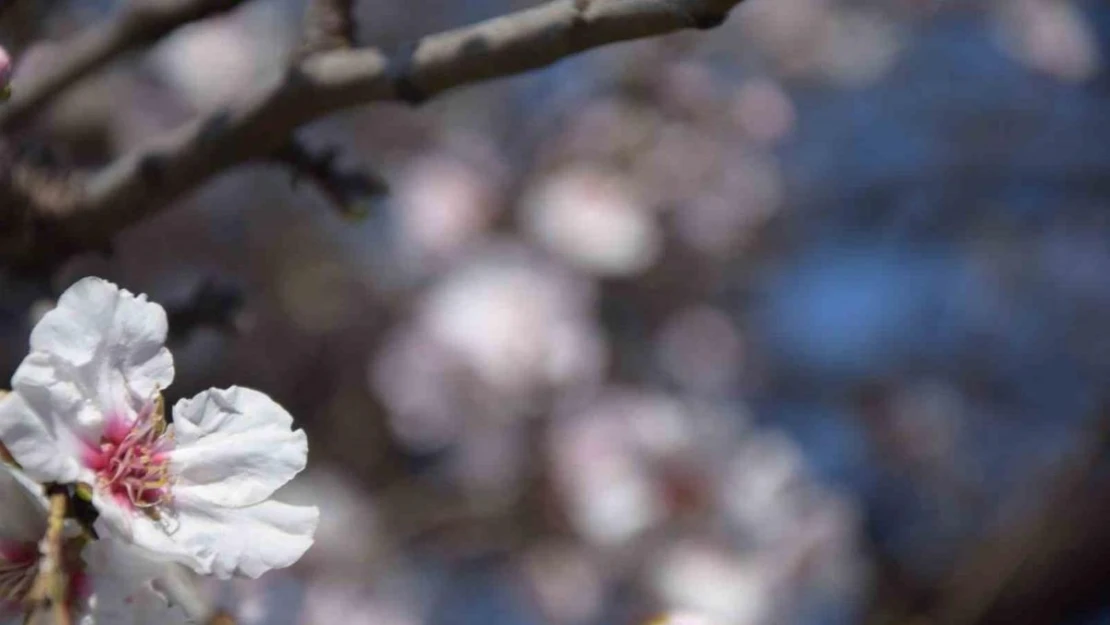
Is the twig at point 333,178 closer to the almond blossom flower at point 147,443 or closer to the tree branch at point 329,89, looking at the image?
the tree branch at point 329,89

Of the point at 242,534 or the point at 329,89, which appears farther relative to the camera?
the point at 329,89

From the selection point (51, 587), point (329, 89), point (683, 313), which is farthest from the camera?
point (683, 313)

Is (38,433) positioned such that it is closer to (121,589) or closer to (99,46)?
(121,589)

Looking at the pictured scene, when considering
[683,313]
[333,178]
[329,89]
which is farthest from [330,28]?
[683,313]

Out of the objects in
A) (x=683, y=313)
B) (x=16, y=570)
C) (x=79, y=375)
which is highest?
(x=79, y=375)

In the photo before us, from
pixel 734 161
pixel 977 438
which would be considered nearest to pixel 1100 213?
pixel 977 438

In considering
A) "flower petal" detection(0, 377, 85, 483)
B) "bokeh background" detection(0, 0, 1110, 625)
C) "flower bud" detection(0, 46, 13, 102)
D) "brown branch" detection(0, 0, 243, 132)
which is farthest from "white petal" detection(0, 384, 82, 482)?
"bokeh background" detection(0, 0, 1110, 625)

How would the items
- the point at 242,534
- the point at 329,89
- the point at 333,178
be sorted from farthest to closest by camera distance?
the point at 333,178
the point at 329,89
the point at 242,534

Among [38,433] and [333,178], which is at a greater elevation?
[38,433]
